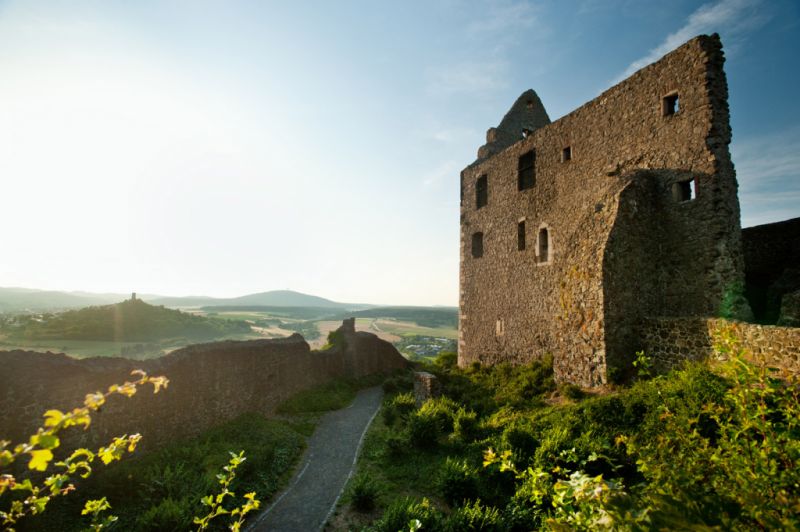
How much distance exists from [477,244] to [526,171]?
4.82 m

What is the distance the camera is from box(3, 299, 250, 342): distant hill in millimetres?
33500

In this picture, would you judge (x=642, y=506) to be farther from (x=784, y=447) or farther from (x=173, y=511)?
(x=173, y=511)

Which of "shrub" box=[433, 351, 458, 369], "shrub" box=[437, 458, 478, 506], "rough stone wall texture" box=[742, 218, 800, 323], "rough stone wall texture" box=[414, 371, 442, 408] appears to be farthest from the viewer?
"shrub" box=[433, 351, 458, 369]

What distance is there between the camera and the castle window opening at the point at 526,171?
56.7ft

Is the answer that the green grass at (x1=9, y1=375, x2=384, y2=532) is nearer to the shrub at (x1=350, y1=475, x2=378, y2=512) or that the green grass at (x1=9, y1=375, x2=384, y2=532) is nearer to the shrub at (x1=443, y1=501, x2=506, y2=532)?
the shrub at (x1=350, y1=475, x2=378, y2=512)

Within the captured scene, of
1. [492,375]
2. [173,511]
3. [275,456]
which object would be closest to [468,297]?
[492,375]

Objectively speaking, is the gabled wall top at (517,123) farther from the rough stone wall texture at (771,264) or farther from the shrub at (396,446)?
the shrub at (396,446)

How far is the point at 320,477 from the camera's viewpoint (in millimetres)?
10031

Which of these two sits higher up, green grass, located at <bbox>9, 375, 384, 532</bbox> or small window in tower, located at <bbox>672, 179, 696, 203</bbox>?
small window in tower, located at <bbox>672, 179, 696, 203</bbox>

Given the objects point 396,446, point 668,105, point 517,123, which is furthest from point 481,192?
point 396,446

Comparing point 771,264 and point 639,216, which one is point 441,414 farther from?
point 771,264

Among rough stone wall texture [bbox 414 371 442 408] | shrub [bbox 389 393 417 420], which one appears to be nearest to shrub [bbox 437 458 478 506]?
rough stone wall texture [bbox 414 371 442 408]

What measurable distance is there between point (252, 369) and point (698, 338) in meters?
15.1

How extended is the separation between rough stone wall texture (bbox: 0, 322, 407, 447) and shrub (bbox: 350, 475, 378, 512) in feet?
19.7
